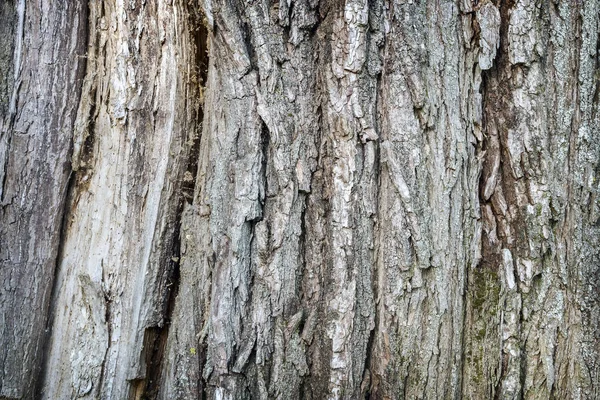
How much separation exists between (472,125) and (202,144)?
105 cm

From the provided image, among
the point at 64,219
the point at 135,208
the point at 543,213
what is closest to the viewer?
the point at 543,213

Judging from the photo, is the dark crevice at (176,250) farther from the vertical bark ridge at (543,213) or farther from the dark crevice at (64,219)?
the vertical bark ridge at (543,213)

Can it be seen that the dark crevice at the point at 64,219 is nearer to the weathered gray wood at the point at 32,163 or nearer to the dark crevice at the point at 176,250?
the weathered gray wood at the point at 32,163

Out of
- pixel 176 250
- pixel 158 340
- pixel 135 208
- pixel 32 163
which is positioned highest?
pixel 32 163

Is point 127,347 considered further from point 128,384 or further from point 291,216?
point 291,216

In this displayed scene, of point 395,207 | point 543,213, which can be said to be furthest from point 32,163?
point 543,213

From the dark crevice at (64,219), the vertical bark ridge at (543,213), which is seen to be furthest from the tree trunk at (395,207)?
the dark crevice at (64,219)

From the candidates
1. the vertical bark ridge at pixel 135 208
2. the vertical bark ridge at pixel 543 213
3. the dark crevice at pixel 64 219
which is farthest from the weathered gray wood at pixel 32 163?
the vertical bark ridge at pixel 543 213

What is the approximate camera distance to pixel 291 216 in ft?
6.31

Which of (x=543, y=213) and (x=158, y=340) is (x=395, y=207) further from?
(x=158, y=340)

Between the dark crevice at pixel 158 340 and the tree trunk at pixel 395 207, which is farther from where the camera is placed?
the dark crevice at pixel 158 340

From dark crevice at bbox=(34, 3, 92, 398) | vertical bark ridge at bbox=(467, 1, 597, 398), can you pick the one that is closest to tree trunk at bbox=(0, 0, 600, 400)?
vertical bark ridge at bbox=(467, 1, 597, 398)

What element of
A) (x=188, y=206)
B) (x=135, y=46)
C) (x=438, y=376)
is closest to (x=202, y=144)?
(x=188, y=206)

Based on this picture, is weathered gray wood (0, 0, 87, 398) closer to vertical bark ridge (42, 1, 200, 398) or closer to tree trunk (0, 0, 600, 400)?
vertical bark ridge (42, 1, 200, 398)
